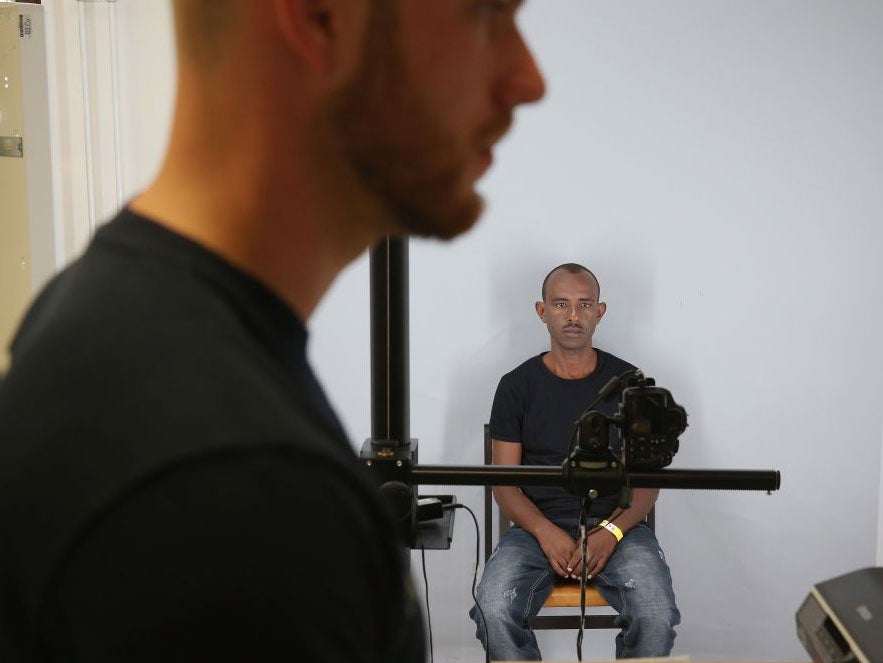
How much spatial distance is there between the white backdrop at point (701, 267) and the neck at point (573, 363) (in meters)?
0.16

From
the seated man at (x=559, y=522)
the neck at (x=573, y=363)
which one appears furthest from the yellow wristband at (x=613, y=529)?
the neck at (x=573, y=363)

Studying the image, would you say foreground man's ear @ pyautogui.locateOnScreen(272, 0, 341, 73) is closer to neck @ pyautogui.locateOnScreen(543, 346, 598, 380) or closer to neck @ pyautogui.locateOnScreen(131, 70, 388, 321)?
neck @ pyautogui.locateOnScreen(131, 70, 388, 321)

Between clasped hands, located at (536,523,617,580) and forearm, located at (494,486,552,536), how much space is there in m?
0.05

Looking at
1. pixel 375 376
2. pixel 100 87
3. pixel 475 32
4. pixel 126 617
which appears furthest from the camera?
pixel 100 87

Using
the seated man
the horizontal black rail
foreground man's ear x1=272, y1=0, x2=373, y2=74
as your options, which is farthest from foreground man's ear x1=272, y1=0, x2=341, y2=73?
the seated man

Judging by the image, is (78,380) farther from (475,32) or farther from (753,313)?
(753,313)

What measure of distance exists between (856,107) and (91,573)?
3051 mm

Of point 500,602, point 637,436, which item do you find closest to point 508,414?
point 500,602

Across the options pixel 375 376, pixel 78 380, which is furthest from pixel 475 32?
pixel 375 376

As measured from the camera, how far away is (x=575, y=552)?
2.40 m

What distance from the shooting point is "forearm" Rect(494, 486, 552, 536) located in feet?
8.11

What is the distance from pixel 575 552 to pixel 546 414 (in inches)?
17.8

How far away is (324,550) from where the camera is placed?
27 centimetres

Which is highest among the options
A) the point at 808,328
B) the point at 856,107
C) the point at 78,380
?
the point at 856,107
